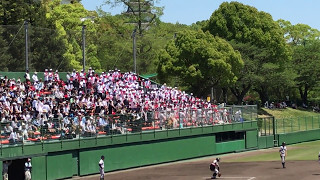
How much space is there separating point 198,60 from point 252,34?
598 inches

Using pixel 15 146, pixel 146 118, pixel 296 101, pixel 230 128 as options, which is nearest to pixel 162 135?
pixel 146 118

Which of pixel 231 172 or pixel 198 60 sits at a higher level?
pixel 198 60

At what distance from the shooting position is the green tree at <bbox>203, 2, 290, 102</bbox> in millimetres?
85375

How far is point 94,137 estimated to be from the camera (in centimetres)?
4581

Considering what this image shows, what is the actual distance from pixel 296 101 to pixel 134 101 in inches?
2429

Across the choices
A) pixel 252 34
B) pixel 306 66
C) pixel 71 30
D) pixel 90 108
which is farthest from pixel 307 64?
pixel 90 108

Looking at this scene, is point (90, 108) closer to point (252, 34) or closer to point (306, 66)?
point (252, 34)

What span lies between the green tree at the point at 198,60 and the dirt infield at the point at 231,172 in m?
23.4

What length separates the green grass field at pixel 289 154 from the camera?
5344cm

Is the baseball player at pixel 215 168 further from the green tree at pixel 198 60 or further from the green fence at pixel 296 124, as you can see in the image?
the green tree at pixel 198 60

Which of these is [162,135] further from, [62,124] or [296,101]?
[296,101]

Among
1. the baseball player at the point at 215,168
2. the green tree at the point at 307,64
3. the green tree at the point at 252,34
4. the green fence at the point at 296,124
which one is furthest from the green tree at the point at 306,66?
the baseball player at the point at 215,168

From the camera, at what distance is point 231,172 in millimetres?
44906

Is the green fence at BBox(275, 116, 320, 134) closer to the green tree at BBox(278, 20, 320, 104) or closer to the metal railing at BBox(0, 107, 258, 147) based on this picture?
the metal railing at BBox(0, 107, 258, 147)
